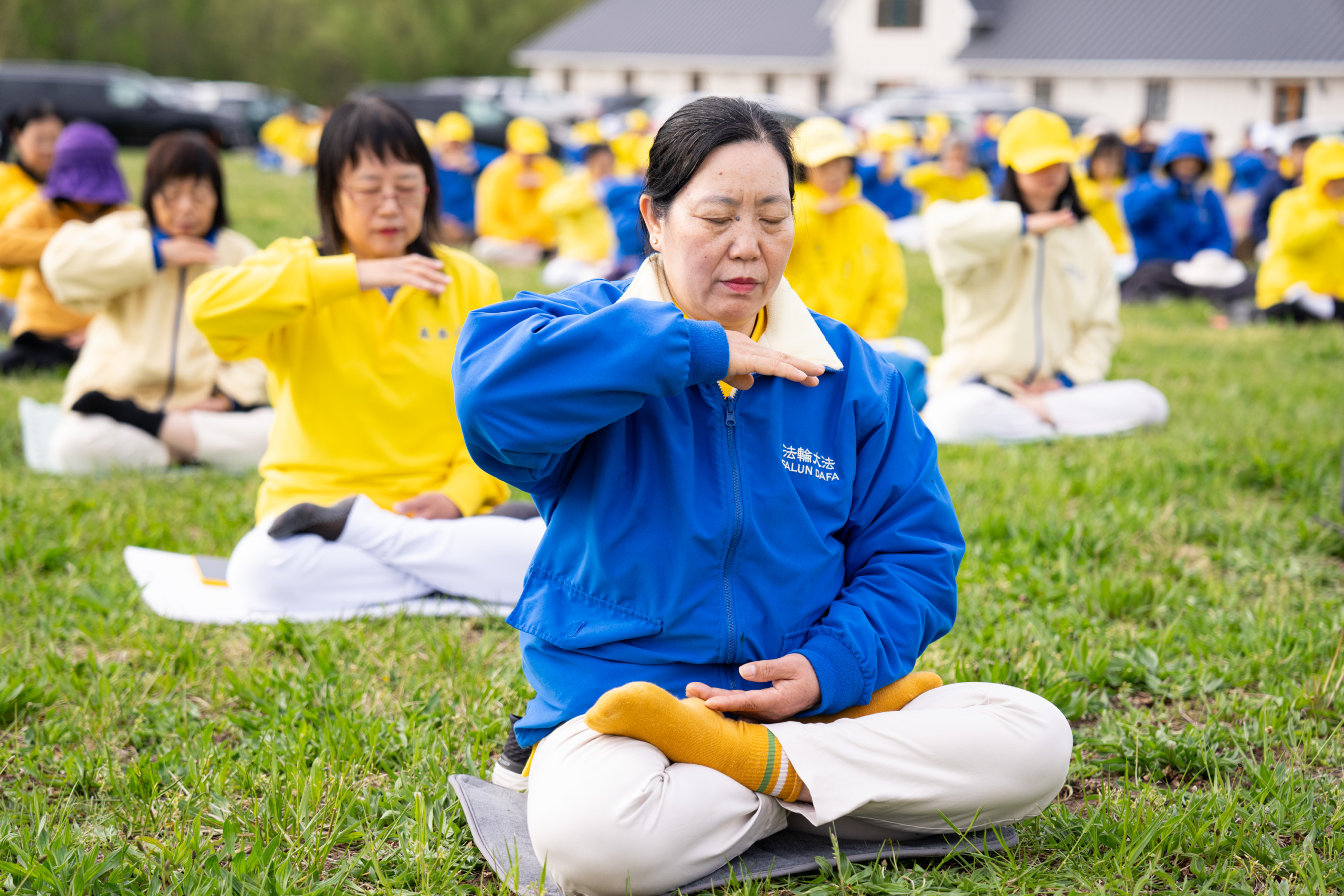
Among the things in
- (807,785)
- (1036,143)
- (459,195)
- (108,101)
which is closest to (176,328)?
(1036,143)

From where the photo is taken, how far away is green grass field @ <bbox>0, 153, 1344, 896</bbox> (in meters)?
2.38

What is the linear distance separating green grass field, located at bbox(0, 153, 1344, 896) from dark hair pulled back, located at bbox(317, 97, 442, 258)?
49.5 inches

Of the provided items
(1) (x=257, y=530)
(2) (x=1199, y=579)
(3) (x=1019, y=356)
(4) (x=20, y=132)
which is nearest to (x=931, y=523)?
(2) (x=1199, y=579)

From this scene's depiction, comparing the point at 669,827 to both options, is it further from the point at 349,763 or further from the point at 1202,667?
the point at 1202,667

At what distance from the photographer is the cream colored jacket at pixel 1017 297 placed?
6.12 metres

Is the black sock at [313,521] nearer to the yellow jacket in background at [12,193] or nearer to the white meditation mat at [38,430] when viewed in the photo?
the white meditation mat at [38,430]

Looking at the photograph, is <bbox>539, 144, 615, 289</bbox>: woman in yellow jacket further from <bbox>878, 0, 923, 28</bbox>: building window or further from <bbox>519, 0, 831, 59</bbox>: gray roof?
<bbox>519, 0, 831, 59</bbox>: gray roof

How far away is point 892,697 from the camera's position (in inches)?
97.7

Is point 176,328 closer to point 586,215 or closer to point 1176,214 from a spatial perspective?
point 586,215

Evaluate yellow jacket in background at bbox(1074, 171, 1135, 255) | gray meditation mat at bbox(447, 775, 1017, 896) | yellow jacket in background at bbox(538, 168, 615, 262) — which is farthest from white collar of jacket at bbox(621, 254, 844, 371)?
yellow jacket in background at bbox(538, 168, 615, 262)

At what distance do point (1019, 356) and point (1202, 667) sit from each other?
3.29m

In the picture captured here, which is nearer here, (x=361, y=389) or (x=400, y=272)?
(x=400, y=272)

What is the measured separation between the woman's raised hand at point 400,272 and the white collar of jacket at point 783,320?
57.0 inches

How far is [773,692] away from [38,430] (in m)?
4.66
